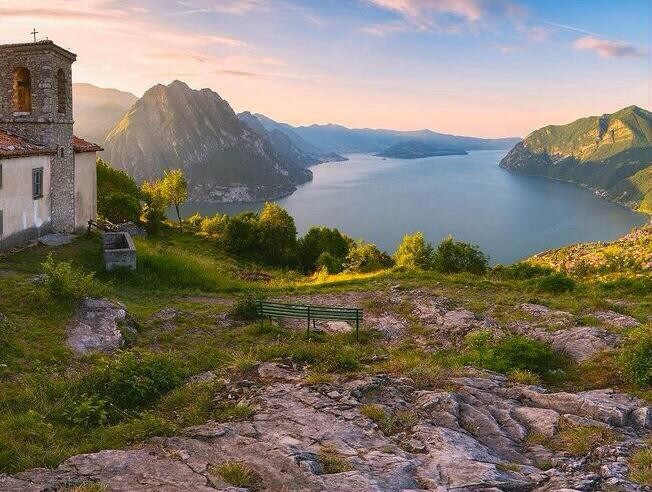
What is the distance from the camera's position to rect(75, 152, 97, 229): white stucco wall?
107ft

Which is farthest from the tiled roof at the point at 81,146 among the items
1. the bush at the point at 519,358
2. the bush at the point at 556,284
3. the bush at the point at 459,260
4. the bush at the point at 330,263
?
the bush at the point at 556,284

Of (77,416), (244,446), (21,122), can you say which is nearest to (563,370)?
(244,446)

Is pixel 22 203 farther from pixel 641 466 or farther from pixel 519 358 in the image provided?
pixel 641 466

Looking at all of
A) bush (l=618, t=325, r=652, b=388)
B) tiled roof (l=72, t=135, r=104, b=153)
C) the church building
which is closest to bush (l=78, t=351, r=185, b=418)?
bush (l=618, t=325, r=652, b=388)

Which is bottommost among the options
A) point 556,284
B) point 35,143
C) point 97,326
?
point 97,326

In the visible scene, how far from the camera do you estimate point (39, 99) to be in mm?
28297

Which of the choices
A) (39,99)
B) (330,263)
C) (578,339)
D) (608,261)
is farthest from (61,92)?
(608,261)

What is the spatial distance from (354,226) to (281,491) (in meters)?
162

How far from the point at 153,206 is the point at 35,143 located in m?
35.5

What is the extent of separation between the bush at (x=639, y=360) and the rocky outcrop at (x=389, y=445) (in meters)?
1.42

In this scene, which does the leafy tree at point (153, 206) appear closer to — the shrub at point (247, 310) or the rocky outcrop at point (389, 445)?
the shrub at point (247, 310)

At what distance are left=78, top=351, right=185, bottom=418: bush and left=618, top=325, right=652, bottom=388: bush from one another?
1136 centimetres

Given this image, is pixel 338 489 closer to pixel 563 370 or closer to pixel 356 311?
pixel 563 370

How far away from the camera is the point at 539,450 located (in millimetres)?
8977
